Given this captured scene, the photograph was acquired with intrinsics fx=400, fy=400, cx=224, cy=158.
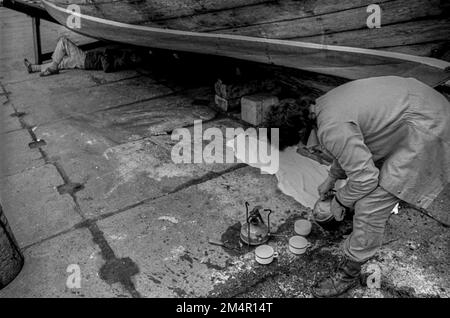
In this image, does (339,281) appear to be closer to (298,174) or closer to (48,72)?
(298,174)

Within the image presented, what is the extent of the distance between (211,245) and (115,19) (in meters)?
3.72

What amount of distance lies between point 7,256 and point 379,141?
2542 mm

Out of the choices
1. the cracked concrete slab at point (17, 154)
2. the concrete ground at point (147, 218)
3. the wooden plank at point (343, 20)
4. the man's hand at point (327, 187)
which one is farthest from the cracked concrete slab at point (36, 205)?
the wooden plank at point (343, 20)

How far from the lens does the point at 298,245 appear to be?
2.88m

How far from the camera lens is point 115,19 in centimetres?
541

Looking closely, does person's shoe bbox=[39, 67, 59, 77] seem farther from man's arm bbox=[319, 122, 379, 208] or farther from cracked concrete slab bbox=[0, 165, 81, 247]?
man's arm bbox=[319, 122, 379, 208]

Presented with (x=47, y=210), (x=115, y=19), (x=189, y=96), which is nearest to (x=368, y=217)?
(x=47, y=210)

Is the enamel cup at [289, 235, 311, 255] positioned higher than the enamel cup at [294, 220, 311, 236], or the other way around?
the enamel cup at [294, 220, 311, 236]

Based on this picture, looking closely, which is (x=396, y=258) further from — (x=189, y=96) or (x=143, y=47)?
(x=143, y=47)

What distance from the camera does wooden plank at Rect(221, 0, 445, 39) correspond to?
10.1 feet

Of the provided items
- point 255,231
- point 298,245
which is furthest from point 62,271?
point 298,245

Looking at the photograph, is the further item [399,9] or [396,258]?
[399,9]

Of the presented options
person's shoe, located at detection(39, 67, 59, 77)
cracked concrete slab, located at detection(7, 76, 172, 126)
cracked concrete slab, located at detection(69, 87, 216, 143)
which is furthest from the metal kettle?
person's shoe, located at detection(39, 67, 59, 77)

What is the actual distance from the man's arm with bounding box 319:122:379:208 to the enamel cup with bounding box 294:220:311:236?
76 centimetres
